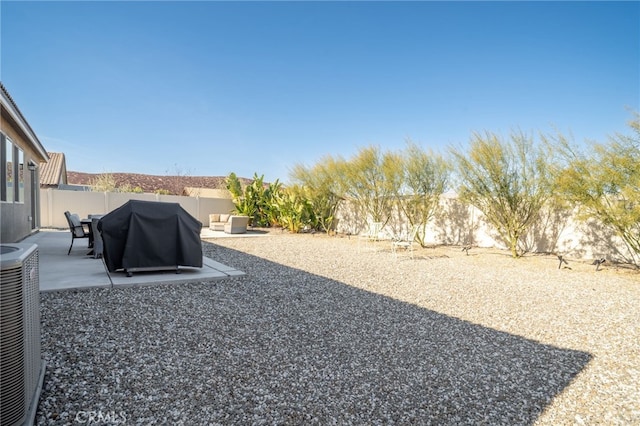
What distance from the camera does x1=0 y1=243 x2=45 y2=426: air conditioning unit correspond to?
1606mm

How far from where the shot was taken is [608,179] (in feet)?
24.9

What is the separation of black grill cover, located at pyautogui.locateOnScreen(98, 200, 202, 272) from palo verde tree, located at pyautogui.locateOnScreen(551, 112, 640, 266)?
891 cm

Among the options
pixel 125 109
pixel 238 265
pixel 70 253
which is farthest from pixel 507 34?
pixel 125 109

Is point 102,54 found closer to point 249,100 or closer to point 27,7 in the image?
point 27,7

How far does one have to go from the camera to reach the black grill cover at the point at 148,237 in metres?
5.27

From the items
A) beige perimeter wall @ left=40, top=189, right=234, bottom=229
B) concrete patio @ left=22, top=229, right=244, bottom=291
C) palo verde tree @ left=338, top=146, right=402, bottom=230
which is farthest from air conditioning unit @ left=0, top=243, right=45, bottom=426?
beige perimeter wall @ left=40, top=189, right=234, bottom=229

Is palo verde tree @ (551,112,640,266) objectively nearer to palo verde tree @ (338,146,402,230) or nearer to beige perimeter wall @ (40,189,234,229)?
palo verde tree @ (338,146,402,230)

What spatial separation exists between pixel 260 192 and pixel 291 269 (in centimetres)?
1165

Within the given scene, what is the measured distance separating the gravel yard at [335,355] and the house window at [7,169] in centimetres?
465

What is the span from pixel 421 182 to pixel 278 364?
10.5 metres

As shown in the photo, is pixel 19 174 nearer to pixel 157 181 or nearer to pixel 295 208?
pixel 295 208

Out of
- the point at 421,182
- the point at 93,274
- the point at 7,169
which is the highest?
the point at 421,182

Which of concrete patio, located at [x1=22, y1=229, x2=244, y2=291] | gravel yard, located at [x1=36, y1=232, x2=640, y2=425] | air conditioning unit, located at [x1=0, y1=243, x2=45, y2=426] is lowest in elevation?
gravel yard, located at [x1=36, y1=232, x2=640, y2=425]

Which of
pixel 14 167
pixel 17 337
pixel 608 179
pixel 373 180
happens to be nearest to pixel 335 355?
pixel 17 337
